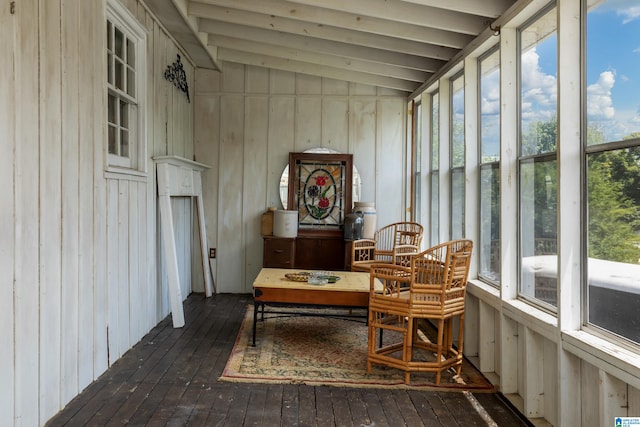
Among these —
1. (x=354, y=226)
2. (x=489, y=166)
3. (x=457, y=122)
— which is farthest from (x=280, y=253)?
(x=489, y=166)

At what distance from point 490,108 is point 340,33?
182cm

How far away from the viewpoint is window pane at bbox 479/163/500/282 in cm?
384

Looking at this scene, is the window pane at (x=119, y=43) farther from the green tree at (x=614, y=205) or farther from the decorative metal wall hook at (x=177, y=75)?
the green tree at (x=614, y=205)

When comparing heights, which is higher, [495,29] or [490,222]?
[495,29]

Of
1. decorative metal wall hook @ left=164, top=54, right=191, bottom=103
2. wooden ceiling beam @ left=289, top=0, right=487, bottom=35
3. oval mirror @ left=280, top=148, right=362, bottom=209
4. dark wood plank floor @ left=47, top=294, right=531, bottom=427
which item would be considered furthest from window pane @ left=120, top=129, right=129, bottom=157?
oval mirror @ left=280, top=148, right=362, bottom=209

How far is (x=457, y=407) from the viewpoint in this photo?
310 cm

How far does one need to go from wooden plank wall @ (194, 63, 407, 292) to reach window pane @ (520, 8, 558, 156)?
3.23 metres

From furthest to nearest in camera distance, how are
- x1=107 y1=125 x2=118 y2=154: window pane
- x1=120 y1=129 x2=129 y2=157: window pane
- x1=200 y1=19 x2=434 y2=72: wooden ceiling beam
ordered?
x1=200 y1=19 x2=434 y2=72: wooden ceiling beam
x1=120 y1=129 x2=129 y2=157: window pane
x1=107 y1=125 x2=118 y2=154: window pane

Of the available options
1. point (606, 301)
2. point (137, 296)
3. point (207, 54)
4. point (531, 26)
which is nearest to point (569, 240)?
point (606, 301)

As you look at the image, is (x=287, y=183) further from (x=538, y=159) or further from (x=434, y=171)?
(x=538, y=159)

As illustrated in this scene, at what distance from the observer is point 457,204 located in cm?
494

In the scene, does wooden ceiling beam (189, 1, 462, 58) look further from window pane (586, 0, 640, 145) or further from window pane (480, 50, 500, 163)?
window pane (586, 0, 640, 145)

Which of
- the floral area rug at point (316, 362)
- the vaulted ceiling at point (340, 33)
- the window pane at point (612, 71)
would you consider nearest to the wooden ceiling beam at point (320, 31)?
the vaulted ceiling at point (340, 33)

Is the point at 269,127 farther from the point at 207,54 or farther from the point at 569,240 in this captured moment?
the point at 569,240
